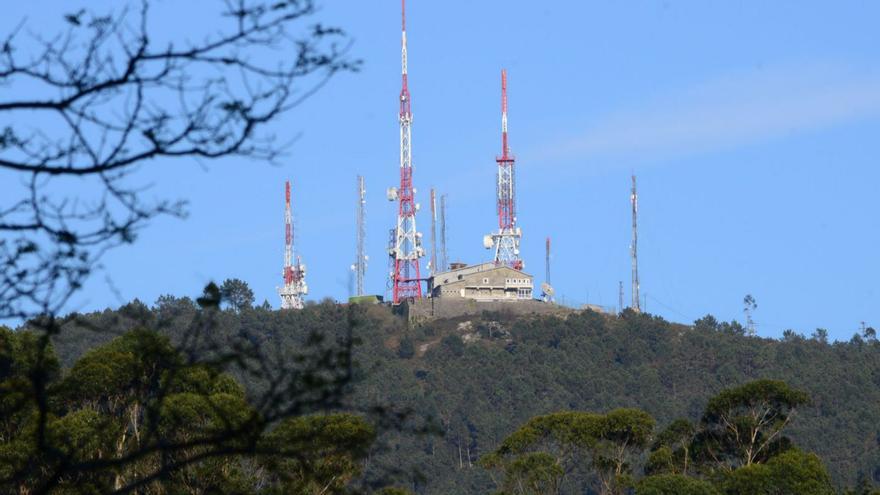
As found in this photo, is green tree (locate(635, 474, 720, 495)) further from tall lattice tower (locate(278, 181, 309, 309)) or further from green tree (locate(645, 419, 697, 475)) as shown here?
tall lattice tower (locate(278, 181, 309, 309))

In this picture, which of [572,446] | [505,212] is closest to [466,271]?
[505,212]

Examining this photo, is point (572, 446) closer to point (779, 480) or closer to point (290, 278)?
point (779, 480)

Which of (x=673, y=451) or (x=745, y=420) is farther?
(x=673, y=451)

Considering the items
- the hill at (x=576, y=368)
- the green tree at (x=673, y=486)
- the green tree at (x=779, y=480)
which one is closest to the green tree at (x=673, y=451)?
the green tree at (x=779, y=480)

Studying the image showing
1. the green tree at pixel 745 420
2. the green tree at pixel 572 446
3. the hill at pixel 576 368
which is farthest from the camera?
the hill at pixel 576 368

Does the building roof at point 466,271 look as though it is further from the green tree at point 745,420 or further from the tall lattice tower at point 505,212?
the green tree at point 745,420

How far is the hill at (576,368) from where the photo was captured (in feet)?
263

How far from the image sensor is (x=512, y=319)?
299 feet

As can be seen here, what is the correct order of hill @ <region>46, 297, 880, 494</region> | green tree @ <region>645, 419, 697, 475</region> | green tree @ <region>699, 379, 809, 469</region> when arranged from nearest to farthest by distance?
1. green tree @ <region>645, 419, 697, 475</region>
2. green tree @ <region>699, 379, 809, 469</region>
3. hill @ <region>46, 297, 880, 494</region>

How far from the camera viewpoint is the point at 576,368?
89.1m

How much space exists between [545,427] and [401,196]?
134 feet

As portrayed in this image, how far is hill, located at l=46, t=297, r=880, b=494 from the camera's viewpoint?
3162 inches

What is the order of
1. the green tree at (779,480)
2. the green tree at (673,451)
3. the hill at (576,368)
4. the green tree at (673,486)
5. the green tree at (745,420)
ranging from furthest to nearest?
the hill at (576,368), the green tree at (745,420), the green tree at (673,451), the green tree at (779,480), the green tree at (673,486)

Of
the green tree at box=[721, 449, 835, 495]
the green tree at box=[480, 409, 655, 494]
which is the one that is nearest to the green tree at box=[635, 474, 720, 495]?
the green tree at box=[721, 449, 835, 495]
